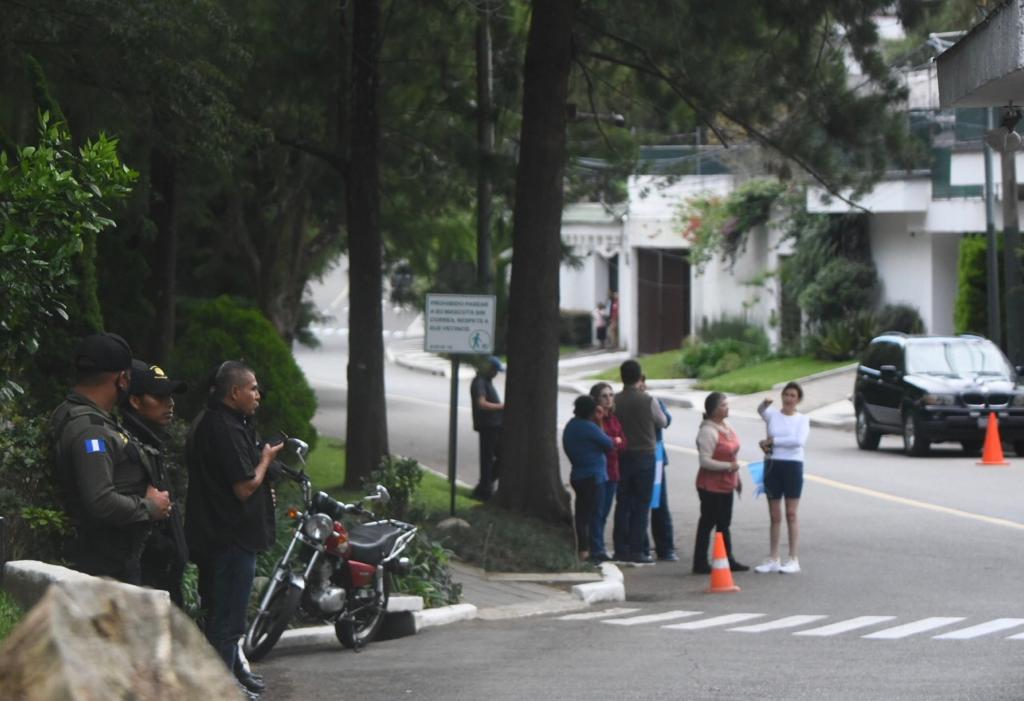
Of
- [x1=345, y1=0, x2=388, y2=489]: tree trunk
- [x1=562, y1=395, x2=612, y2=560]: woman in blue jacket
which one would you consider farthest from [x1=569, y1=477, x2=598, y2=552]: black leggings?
[x1=345, y1=0, x2=388, y2=489]: tree trunk

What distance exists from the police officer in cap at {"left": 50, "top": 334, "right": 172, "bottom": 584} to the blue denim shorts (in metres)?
8.61

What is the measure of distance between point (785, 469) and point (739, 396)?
22603 mm

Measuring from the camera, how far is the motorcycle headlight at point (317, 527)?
10273mm

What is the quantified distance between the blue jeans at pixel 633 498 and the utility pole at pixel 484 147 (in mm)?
3913

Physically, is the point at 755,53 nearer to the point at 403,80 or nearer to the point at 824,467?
the point at 403,80

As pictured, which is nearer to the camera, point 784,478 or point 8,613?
point 8,613

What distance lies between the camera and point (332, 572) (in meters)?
10.8

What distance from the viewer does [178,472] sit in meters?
12.6

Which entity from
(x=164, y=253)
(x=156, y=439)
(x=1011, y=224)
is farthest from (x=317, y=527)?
(x=1011, y=224)

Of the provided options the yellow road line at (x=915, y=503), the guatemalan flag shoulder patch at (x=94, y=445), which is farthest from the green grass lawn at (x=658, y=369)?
the guatemalan flag shoulder patch at (x=94, y=445)

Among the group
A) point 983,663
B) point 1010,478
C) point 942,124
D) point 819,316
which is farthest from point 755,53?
point 819,316

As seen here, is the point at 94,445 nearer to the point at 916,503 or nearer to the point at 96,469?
the point at 96,469

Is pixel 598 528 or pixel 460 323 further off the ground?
pixel 460 323

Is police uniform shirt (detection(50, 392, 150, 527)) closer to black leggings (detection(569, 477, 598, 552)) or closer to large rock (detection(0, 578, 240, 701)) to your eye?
large rock (detection(0, 578, 240, 701))
